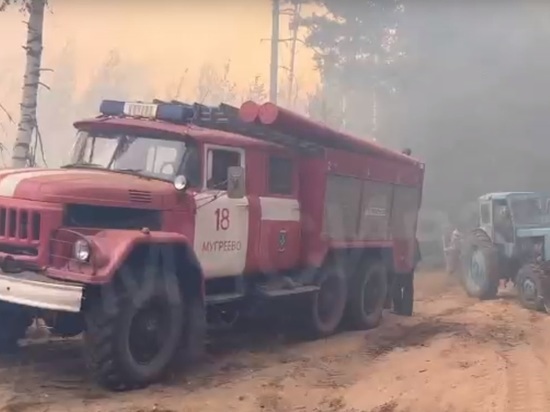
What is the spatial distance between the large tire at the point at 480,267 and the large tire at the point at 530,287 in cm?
112

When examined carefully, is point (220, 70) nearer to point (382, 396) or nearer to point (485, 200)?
point (485, 200)

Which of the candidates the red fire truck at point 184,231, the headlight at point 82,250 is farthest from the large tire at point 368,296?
the headlight at point 82,250

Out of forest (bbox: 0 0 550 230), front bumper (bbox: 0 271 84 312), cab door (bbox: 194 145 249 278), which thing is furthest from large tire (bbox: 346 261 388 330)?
forest (bbox: 0 0 550 230)

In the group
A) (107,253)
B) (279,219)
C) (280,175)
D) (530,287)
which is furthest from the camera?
(530,287)

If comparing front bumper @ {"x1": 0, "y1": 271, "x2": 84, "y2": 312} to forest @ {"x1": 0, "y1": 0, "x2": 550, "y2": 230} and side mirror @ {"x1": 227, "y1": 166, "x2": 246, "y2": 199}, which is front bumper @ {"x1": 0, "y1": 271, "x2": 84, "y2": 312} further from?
forest @ {"x1": 0, "y1": 0, "x2": 550, "y2": 230}

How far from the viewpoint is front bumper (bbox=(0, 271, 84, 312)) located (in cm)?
620

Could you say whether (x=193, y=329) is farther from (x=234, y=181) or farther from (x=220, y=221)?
(x=234, y=181)

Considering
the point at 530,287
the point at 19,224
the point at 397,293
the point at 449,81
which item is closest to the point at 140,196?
the point at 19,224

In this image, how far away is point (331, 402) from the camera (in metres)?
6.56

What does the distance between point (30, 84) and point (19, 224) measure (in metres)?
4.51

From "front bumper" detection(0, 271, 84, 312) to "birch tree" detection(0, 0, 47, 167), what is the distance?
15.1 feet

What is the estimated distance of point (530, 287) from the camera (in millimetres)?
13594

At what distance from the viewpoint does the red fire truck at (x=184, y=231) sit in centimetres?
654

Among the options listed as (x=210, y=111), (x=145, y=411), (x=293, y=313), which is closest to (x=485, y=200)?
(x=293, y=313)
